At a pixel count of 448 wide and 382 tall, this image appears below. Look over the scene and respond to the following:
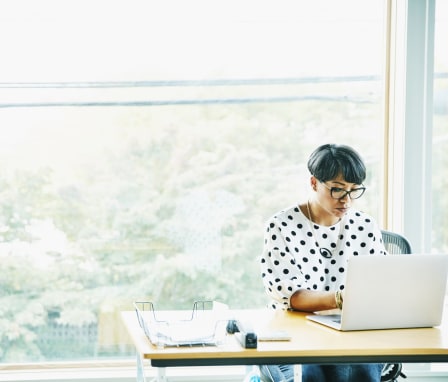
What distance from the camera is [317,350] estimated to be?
2.16 metres

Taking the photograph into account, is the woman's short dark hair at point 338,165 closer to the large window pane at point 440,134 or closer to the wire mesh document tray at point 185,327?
the wire mesh document tray at point 185,327

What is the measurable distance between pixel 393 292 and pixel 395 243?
2.24ft

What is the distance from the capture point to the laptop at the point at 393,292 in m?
2.33

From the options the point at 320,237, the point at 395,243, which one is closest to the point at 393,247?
the point at 395,243

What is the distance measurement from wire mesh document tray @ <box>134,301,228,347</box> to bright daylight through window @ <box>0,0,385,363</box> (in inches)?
46.6

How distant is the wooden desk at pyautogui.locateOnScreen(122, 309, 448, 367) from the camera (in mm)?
2109

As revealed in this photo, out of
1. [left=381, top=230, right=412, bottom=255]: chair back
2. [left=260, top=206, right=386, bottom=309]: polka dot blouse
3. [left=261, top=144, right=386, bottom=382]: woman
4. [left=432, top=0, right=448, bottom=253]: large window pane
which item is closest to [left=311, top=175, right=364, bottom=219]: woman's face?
[left=261, top=144, right=386, bottom=382]: woman

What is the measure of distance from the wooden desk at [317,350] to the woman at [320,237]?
1.09ft

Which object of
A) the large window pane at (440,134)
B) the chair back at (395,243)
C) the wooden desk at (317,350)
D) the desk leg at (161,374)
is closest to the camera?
the wooden desk at (317,350)

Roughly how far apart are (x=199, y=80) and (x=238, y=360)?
6.19 ft

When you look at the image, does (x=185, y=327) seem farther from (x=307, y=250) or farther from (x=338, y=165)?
(x=338, y=165)

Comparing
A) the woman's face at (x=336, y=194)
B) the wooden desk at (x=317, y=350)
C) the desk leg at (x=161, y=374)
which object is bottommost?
the desk leg at (x=161, y=374)

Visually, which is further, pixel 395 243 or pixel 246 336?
pixel 395 243

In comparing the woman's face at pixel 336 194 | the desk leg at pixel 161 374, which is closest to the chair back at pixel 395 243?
the woman's face at pixel 336 194
